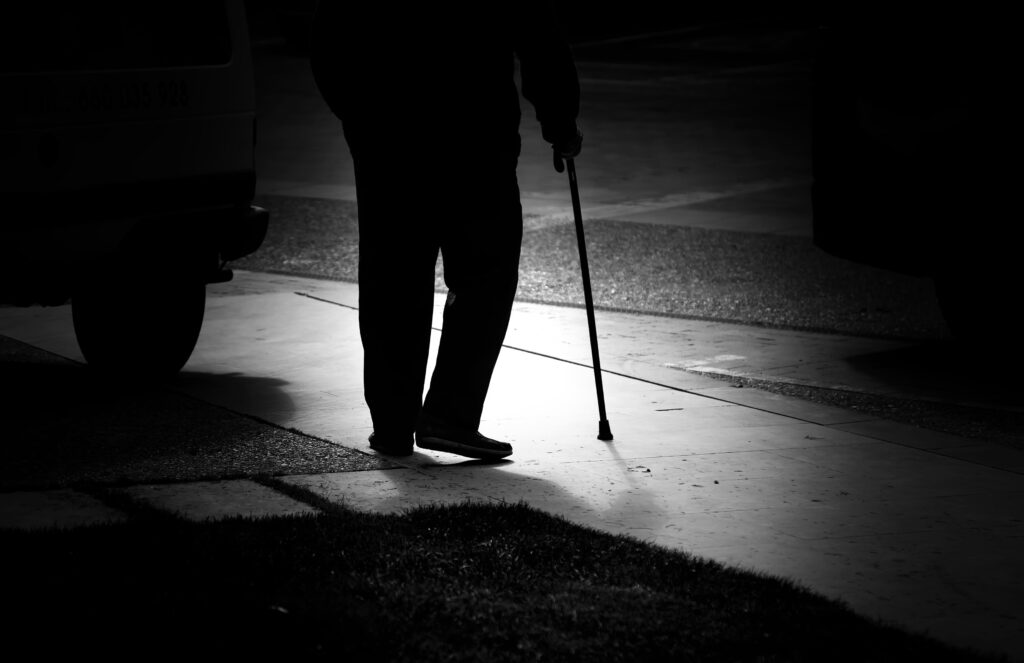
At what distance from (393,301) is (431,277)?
158mm

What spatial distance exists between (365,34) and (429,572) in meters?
2.04

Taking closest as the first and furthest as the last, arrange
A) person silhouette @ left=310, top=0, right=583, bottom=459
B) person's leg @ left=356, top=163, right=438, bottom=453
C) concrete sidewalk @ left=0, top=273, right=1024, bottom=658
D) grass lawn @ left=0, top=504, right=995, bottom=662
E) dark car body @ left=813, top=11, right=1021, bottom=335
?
1. grass lawn @ left=0, top=504, right=995, bottom=662
2. concrete sidewalk @ left=0, top=273, right=1024, bottom=658
3. person silhouette @ left=310, top=0, right=583, bottom=459
4. person's leg @ left=356, top=163, right=438, bottom=453
5. dark car body @ left=813, top=11, right=1021, bottom=335

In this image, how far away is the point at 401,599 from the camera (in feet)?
13.4

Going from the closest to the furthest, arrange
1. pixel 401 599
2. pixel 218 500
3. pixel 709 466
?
1. pixel 401 599
2. pixel 218 500
3. pixel 709 466

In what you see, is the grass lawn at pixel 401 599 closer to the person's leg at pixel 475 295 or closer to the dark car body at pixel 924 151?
the person's leg at pixel 475 295

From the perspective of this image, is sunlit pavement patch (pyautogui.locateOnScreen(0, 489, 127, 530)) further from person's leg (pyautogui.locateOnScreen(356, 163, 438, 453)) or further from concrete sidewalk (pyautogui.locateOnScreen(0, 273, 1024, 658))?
person's leg (pyautogui.locateOnScreen(356, 163, 438, 453))

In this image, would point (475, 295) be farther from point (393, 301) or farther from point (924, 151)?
point (924, 151)

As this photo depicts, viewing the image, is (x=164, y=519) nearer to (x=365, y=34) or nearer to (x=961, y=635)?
(x=365, y=34)

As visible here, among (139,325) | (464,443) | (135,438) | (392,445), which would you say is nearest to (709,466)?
(464,443)

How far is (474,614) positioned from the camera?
401 cm

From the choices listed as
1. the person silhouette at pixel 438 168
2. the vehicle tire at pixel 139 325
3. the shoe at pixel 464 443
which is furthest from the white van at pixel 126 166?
the shoe at pixel 464 443

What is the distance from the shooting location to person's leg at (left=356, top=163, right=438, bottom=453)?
568 cm

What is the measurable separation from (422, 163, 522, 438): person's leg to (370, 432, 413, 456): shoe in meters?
0.10

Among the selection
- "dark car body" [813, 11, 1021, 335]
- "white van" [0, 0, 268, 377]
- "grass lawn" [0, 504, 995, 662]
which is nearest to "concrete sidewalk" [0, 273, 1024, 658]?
"grass lawn" [0, 504, 995, 662]
